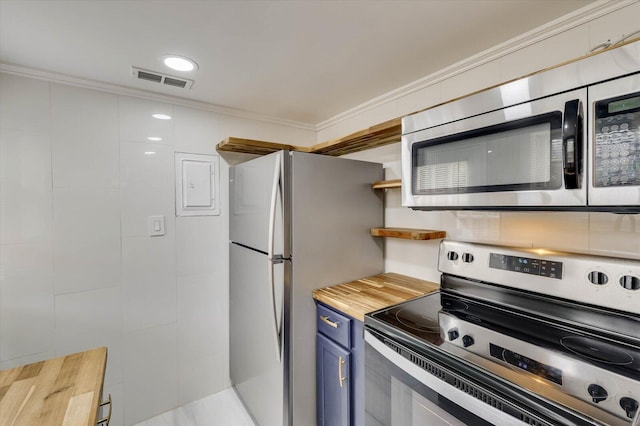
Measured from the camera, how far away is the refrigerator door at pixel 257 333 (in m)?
1.49

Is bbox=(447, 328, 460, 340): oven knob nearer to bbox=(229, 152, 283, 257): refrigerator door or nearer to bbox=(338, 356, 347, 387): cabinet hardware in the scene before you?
bbox=(338, 356, 347, 387): cabinet hardware

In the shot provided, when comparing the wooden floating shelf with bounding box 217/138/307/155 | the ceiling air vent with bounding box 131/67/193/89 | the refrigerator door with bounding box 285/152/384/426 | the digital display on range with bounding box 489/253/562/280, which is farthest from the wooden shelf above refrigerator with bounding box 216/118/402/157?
the digital display on range with bounding box 489/253/562/280

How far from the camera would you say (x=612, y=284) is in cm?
92

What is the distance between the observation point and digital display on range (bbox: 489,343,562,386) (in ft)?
2.36

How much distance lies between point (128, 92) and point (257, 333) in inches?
68.1

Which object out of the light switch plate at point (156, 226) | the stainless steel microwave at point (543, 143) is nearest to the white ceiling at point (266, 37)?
the stainless steel microwave at point (543, 143)

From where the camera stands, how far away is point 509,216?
1.34m

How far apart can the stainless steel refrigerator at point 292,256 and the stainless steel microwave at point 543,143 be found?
0.54 metres

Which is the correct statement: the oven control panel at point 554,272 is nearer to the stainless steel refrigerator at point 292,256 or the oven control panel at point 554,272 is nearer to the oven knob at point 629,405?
the oven knob at point 629,405

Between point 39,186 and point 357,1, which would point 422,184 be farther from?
point 39,186

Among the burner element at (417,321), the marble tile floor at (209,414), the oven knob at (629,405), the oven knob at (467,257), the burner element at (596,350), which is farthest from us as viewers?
the marble tile floor at (209,414)

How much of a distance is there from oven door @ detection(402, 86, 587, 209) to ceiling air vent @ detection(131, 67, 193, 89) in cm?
136

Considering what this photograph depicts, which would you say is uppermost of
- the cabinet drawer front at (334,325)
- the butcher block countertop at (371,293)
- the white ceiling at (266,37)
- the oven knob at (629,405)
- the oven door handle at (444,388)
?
the white ceiling at (266,37)

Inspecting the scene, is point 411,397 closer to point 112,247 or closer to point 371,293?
point 371,293
